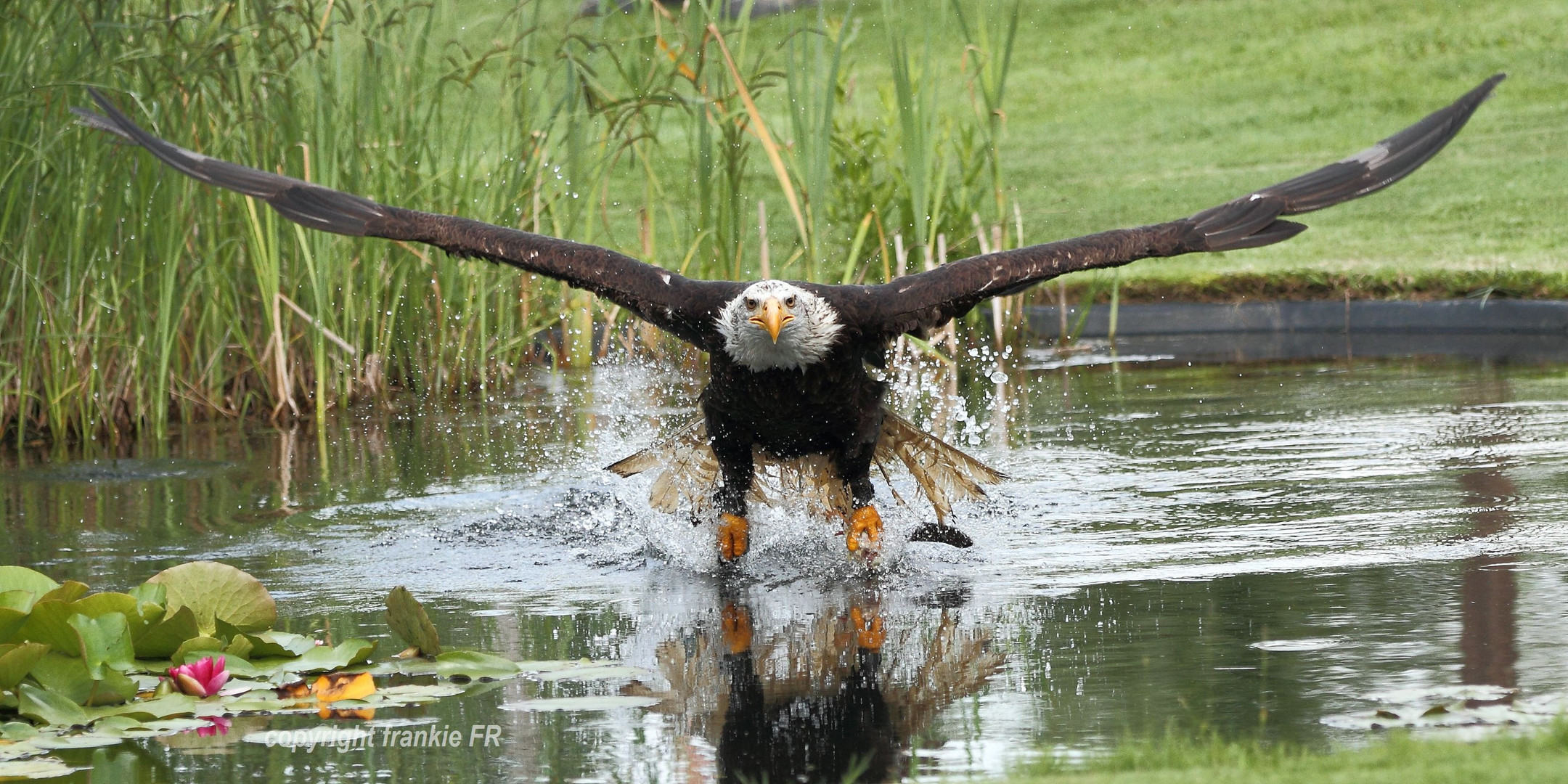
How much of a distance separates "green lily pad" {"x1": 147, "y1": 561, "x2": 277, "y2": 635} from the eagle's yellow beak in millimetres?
1884

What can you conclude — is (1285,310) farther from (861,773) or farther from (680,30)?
(861,773)

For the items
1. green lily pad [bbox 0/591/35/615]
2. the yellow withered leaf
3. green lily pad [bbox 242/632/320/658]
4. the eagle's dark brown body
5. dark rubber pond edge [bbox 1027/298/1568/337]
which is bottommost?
the yellow withered leaf

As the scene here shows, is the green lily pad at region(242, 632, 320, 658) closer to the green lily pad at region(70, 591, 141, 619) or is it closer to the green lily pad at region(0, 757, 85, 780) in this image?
the green lily pad at region(70, 591, 141, 619)

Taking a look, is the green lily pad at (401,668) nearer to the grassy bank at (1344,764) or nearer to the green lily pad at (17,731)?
the green lily pad at (17,731)

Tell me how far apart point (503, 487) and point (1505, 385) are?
16.6 ft

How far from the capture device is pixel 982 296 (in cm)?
681

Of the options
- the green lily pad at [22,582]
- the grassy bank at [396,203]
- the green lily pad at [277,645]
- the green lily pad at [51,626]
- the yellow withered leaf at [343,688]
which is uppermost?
the grassy bank at [396,203]

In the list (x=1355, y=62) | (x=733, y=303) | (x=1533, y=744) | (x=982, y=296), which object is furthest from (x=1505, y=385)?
(x=1355, y=62)

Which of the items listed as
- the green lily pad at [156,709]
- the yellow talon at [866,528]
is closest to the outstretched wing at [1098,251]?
the yellow talon at [866,528]

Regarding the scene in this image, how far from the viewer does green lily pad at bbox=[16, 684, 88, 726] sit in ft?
14.3

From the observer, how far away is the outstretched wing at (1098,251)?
6723 millimetres

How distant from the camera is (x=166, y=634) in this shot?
485 centimetres

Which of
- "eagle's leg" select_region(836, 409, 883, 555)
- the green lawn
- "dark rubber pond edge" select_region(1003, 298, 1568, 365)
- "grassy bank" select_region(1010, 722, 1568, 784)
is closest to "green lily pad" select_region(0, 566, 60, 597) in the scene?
"grassy bank" select_region(1010, 722, 1568, 784)

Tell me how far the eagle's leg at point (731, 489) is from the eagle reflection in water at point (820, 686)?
1.13m
